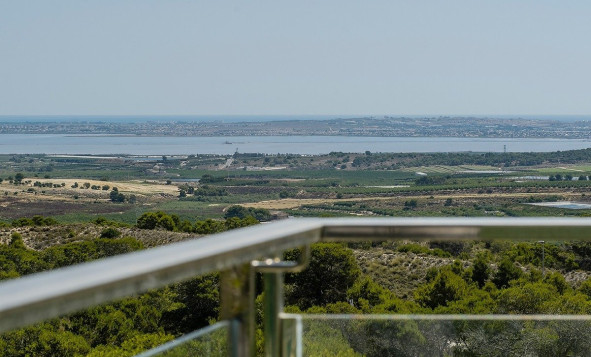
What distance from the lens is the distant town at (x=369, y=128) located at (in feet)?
387

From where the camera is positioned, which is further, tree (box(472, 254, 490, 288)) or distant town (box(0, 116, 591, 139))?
distant town (box(0, 116, 591, 139))

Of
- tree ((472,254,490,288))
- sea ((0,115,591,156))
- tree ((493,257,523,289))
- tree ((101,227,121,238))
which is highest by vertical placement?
tree ((493,257,523,289))

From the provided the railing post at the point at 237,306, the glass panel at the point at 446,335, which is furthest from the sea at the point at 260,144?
the railing post at the point at 237,306

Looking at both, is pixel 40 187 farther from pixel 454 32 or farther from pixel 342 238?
pixel 342 238

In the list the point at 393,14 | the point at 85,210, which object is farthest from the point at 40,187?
the point at 393,14

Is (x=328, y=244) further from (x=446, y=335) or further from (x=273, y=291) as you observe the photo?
(x=273, y=291)

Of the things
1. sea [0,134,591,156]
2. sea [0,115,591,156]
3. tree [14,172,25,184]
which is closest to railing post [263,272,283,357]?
tree [14,172,25,184]

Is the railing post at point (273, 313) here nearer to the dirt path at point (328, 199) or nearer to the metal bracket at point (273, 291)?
the metal bracket at point (273, 291)

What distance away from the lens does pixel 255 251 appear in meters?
1.13

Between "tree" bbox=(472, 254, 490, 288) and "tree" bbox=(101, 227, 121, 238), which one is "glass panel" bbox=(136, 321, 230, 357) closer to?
"tree" bbox=(472, 254, 490, 288)

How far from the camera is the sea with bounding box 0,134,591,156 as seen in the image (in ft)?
316

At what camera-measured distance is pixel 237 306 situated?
113 centimetres

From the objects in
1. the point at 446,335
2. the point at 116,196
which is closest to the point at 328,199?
the point at 116,196

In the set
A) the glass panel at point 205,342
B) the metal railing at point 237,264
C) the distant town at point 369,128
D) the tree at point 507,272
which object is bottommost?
the distant town at point 369,128
